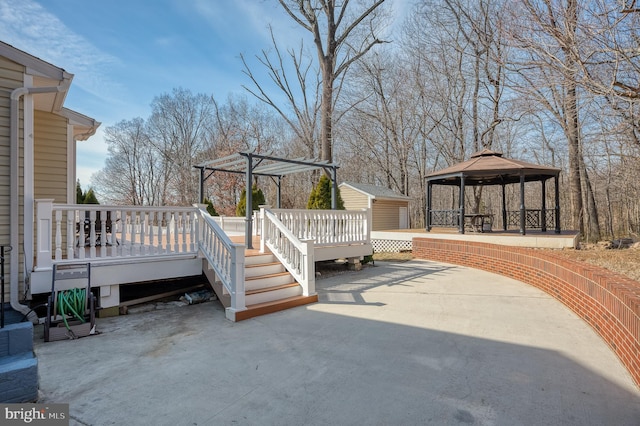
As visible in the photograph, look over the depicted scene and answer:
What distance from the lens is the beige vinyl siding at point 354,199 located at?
58.3 ft

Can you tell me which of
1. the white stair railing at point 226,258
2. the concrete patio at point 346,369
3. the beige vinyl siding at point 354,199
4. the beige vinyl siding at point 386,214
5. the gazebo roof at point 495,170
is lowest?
the concrete patio at point 346,369

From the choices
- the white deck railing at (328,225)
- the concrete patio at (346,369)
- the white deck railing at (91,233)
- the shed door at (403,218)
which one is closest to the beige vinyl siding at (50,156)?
the white deck railing at (91,233)

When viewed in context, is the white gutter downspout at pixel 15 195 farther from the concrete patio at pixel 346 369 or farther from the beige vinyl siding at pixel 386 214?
the beige vinyl siding at pixel 386 214

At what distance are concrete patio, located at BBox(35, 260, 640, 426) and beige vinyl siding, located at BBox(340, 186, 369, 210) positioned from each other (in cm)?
1278

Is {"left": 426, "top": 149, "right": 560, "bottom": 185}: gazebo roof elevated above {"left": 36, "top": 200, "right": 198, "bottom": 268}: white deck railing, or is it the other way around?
{"left": 426, "top": 149, "right": 560, "bottom": 185}: gazebo roof

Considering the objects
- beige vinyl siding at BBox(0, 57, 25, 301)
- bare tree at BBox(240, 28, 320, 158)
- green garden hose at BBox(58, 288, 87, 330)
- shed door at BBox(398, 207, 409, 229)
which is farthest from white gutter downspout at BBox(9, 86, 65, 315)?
shed door at BBox(398, 207, 409, 229)

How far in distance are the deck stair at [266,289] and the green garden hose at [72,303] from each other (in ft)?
5.66

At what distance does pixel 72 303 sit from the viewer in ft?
13.3

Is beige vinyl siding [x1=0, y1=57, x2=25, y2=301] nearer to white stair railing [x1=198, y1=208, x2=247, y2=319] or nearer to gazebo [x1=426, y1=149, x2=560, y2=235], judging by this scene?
white stair railing [x1=198, y1=208, x2=247, y2=319]

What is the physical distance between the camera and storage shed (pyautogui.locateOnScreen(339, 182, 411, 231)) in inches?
698

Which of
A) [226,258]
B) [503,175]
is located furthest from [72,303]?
[503,175]

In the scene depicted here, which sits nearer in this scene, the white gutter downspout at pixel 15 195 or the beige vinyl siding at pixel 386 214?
the white gutter downspout at pixel 15 195

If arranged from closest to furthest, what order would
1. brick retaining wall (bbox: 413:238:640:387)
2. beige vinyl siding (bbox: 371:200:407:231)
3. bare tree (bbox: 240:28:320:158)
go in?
brick retaining wall (bbox: 413:238:640:387) < beige vinyl siding (bbox: 371:200:407:231) < bare tree (bbox: 240:28:320:158)

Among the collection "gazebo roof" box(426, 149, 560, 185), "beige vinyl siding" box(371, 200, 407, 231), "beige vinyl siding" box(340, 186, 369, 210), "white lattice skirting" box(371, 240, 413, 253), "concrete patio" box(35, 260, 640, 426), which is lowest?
"concrete patio" box(35, 260, 640, 426)
